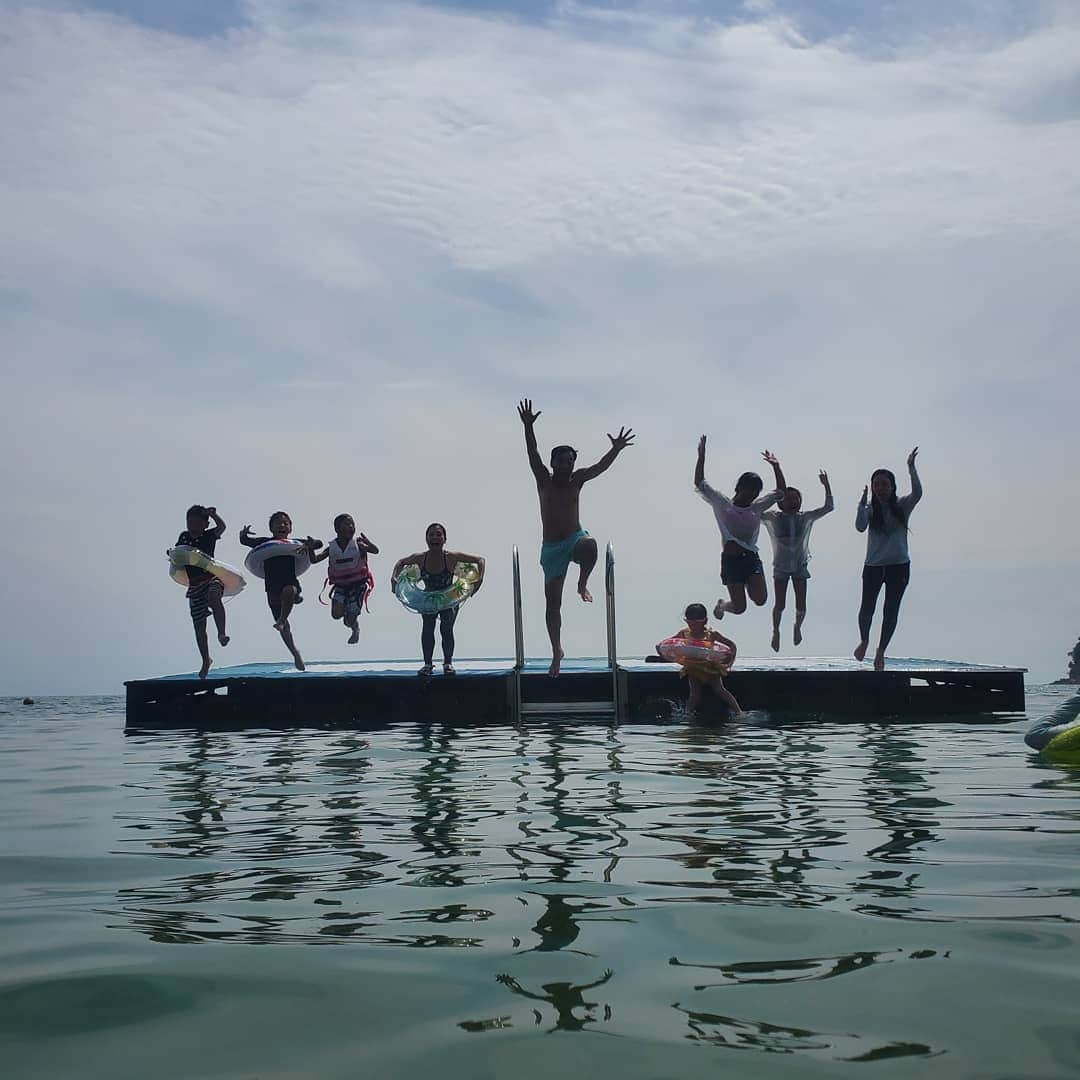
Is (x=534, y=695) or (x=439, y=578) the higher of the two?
(x=439, y=578)

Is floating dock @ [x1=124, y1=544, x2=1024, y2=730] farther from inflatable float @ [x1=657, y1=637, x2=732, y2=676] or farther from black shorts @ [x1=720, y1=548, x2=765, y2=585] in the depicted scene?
black shorts @ [x1=720, y1=548, x2=765, y2=585]

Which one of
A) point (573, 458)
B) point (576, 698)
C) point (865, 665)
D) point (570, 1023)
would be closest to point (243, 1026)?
point (570, 1023)

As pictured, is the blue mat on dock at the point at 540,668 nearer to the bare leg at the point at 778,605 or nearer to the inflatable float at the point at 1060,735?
the bare leg at the point at 778,605

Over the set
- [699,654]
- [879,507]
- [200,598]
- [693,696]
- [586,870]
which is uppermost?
[879,507]

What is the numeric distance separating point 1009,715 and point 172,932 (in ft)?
42.1

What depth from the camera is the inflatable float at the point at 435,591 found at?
13195 mm

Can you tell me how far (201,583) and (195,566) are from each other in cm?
20

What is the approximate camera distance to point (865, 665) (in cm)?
1477

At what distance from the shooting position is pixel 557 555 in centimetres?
1200

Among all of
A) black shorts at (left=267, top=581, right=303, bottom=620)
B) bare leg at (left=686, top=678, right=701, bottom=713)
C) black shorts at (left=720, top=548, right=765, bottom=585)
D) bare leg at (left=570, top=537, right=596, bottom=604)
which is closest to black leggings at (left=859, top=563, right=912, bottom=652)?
black shorts at (left=720, top=548, right=765, bottom=585)

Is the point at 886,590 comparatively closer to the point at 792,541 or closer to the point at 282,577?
the point at 792,541

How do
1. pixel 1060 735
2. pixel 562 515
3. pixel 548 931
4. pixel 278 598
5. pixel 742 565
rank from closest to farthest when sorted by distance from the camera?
1. pixel 548 931
2. pixel 1060 735
3. pixel 562 515
4. pixel 742 565
5. pixel 278 598

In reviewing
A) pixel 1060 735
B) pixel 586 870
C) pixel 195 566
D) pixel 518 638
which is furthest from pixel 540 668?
pixel 586 870

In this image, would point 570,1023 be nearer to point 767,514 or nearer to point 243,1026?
point 243,1026
